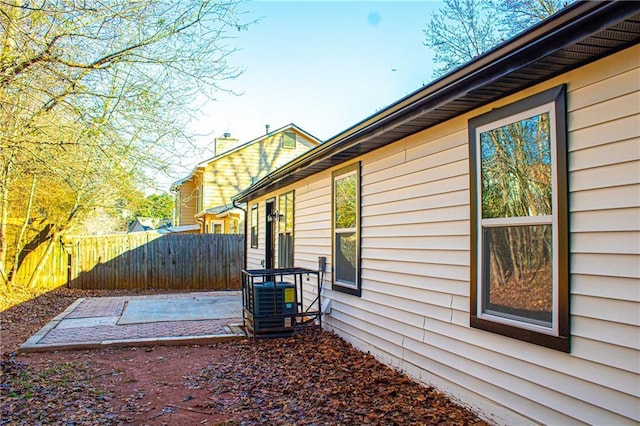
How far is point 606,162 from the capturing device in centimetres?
271

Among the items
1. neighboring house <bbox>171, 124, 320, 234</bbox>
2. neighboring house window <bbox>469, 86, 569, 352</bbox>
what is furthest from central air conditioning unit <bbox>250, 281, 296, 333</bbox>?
neighboring house <bbox>171, 124, 320, 234</bbox>

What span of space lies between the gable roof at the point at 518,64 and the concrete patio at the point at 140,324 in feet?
13.7

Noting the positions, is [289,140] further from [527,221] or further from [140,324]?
[527,221]

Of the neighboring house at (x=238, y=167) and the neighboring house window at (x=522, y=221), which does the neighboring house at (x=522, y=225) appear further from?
the neighboring house at (x=238, y=167)

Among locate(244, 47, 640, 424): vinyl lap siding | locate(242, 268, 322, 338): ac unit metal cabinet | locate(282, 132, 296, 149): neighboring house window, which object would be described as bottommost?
locate(242, 268, 322, 338): ac unit metal cabinet

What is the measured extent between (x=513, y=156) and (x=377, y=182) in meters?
2.34

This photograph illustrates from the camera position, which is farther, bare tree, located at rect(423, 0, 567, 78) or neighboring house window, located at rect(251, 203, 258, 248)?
neighboring house window, located at rect(251, 203, 258, 248)

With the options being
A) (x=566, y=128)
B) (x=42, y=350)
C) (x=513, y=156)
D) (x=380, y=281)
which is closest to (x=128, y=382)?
(x=42, y=350)

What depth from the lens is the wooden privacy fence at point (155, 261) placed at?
45.6 ft

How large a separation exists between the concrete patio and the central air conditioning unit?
44 centimetres

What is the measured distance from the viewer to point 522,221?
330 centimetres

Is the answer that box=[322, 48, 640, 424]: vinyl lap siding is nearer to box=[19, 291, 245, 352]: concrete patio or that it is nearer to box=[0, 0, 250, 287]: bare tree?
box=[0, 0, 250, 287]: bare tree

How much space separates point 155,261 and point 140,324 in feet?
23.3

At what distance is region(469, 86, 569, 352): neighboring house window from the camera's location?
296 cm
